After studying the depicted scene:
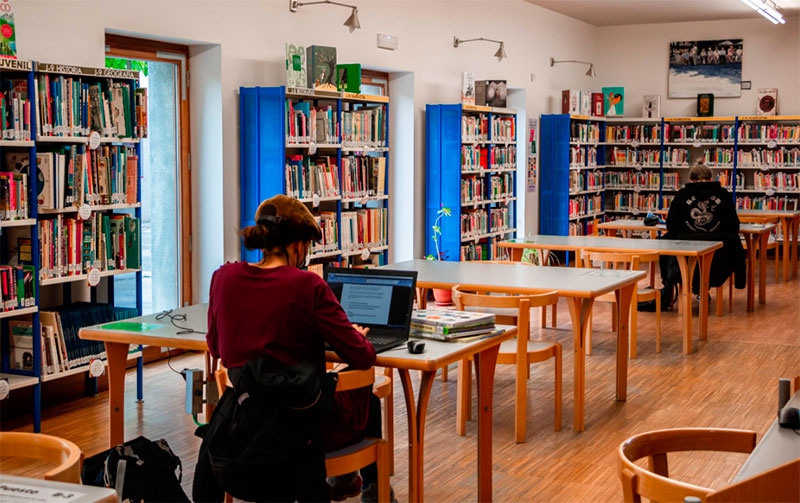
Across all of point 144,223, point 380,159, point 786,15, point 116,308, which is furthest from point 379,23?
point 786,15

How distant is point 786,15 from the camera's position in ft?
41.2

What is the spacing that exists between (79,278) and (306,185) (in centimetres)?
214

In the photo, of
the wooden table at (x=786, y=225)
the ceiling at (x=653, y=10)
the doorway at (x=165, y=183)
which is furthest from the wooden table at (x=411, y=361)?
the ceiling at (x=653, y=10)

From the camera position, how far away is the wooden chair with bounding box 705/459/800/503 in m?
1.82

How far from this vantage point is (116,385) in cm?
387

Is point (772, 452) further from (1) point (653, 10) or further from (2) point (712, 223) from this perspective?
(1) point (653, 10)

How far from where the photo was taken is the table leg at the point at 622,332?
5172 millimetres

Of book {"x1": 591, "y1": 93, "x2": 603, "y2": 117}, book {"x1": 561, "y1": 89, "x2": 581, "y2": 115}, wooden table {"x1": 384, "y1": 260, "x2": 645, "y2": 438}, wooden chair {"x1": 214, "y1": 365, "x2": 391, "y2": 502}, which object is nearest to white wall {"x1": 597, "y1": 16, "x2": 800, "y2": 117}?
book {"x1": 591, "y1": 93, "x2": 603, "y2": 117}

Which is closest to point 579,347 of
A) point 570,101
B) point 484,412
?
point 484,412

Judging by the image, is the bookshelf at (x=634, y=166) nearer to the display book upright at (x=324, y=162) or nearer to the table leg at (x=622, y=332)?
the display book upright at (x=324, y=162)

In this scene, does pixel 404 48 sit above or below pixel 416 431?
above

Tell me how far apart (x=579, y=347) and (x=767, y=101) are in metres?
9.43

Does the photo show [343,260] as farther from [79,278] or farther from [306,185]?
[79,278]

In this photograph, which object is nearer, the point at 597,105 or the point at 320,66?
the point at 320,66
